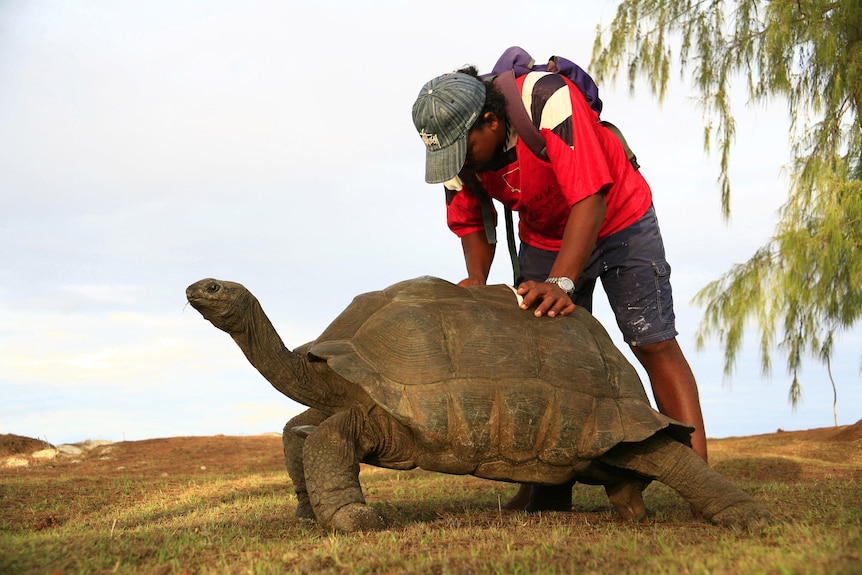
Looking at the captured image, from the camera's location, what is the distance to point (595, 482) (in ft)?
15.0

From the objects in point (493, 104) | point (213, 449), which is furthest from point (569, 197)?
point (213, 449)

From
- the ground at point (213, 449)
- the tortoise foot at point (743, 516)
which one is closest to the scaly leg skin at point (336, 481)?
the tortoise foot at point (743, 516)

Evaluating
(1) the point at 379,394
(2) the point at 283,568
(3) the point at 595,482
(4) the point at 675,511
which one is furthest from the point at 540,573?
(4) the point at 675,511

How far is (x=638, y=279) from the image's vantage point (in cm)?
499

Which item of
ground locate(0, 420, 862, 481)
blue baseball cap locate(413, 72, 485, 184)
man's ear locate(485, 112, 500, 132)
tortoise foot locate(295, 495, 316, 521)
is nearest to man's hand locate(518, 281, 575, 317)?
blue baseball cap locate(413, 72, 485, 184)

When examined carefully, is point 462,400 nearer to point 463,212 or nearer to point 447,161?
point 447,161

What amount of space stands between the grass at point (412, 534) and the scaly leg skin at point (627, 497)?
0.08 metres

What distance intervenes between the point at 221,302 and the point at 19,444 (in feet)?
35.0

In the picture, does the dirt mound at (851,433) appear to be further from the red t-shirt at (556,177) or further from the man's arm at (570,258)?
the man's arm at (570,258)

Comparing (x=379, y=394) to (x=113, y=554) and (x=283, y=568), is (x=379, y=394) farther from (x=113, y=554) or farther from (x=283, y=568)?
(x=113, y=554)

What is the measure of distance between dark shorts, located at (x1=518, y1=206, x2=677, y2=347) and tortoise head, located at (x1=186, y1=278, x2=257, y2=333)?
224cm

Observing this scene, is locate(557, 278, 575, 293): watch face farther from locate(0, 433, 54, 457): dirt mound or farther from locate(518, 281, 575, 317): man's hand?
locate(0, 433, 54, 457): dirt mound

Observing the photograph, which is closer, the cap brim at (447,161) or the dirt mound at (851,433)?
the cap brim at (447,161)

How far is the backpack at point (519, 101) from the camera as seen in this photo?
15.5 feet
